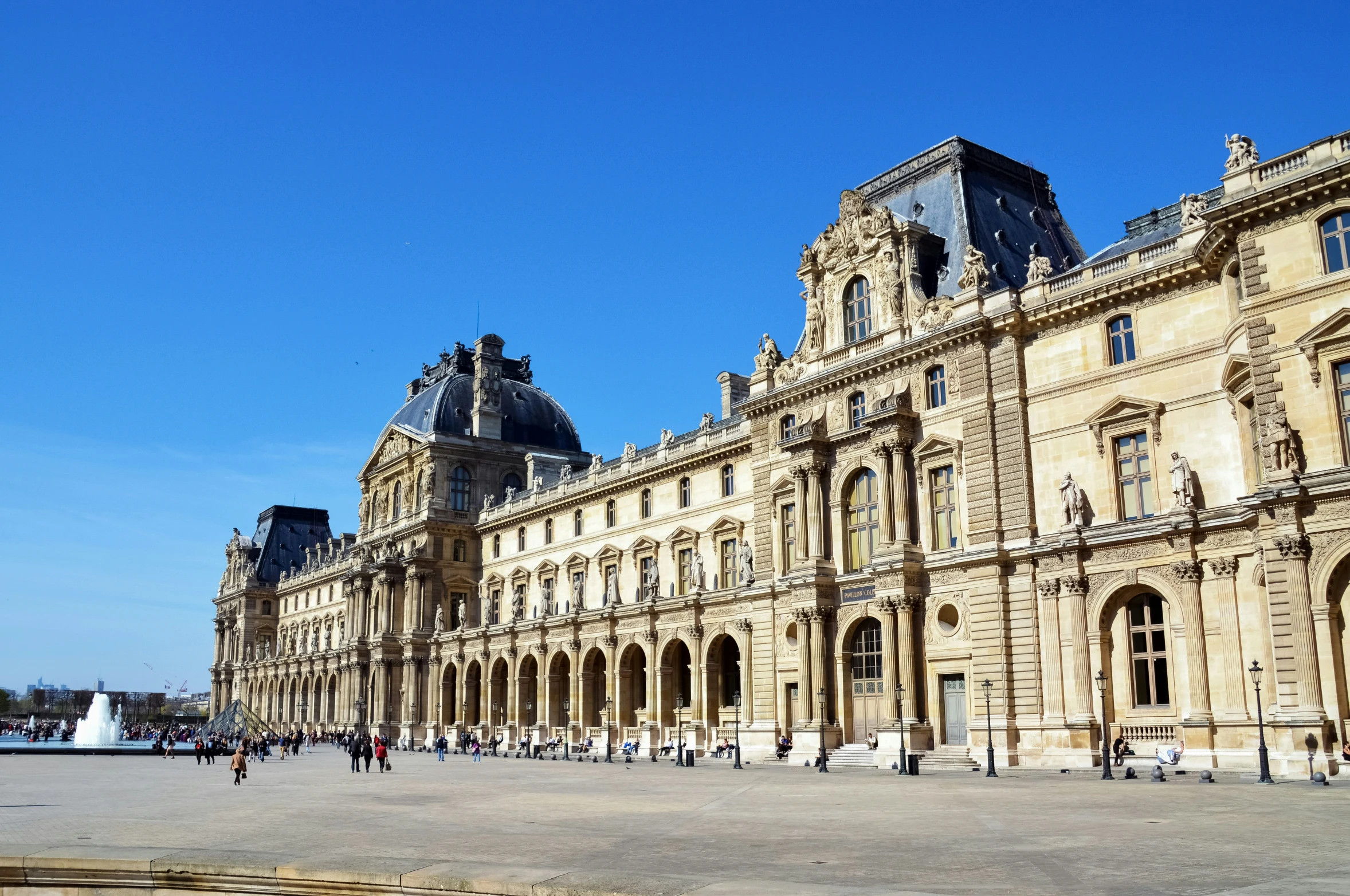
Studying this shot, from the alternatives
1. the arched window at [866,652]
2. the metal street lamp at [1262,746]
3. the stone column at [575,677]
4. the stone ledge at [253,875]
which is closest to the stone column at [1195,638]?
the metal street lamp at [1262,746]

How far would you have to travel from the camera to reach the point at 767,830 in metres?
20.1

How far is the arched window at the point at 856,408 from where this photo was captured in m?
49.1

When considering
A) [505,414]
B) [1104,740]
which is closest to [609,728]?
[1104,740]

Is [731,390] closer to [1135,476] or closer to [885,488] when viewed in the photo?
[885,488]

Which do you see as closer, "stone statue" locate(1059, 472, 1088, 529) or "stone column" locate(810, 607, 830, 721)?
"stone statue" locate(1059, 472, 1088, 529)

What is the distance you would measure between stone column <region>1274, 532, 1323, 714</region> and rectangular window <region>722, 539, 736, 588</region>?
31.9m

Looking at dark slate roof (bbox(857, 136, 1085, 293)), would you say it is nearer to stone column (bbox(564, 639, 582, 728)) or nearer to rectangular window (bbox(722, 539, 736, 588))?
rectangular window (bbox(722, 539, 736, 588))

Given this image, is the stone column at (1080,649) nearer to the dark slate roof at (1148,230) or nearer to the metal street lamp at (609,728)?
the dark slate roof at (1148,230)

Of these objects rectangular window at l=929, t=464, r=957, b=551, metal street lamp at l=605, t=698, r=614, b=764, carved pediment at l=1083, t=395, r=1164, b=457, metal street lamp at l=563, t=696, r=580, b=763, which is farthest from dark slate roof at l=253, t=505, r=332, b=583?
carved pediment at l=1083, t=395, r=1164, b=457

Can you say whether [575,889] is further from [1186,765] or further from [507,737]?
[507,737]

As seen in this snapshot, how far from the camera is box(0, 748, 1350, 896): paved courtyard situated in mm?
13070

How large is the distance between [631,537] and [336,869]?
57.8m

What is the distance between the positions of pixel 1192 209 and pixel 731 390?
113ft

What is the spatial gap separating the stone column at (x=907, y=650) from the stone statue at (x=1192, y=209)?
1636 cm
